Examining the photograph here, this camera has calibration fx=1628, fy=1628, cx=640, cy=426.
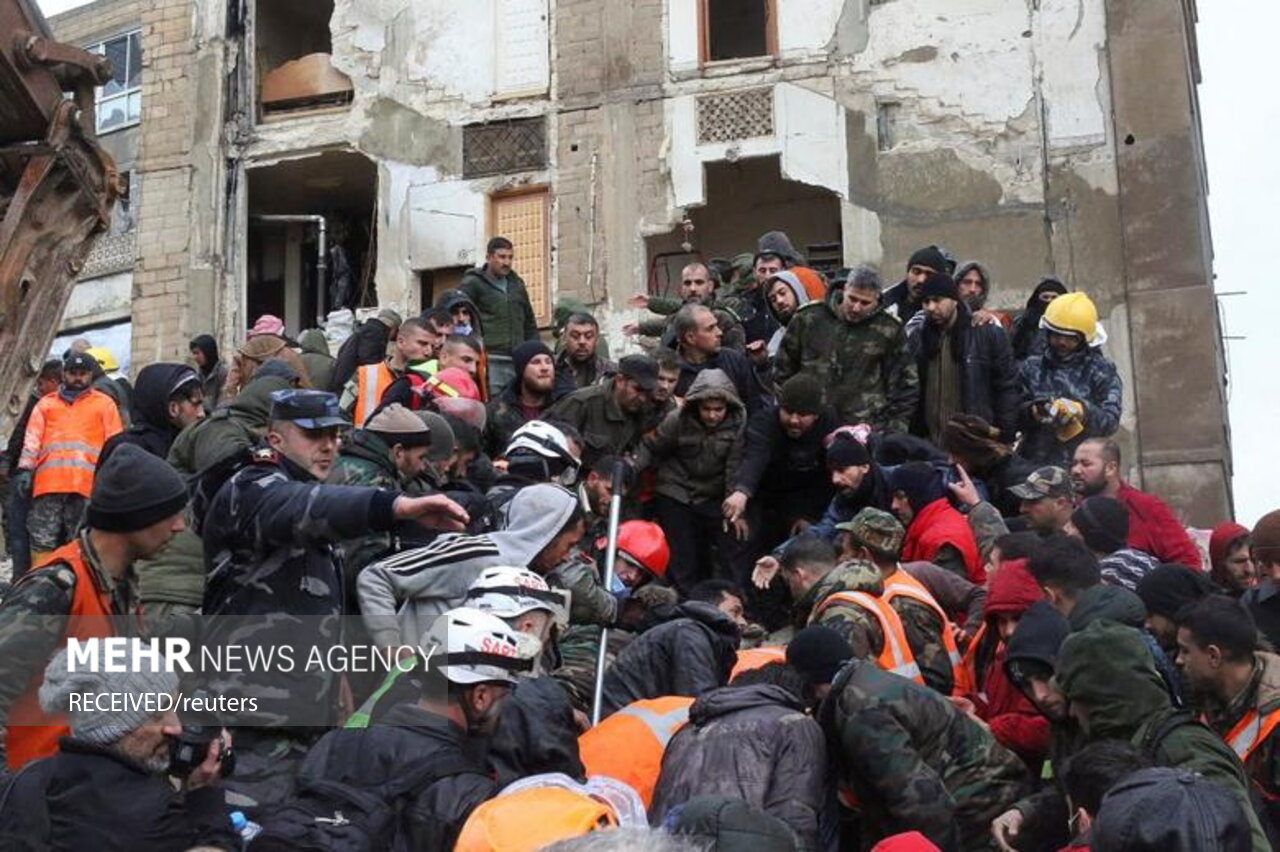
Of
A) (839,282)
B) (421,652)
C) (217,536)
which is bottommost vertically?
(421,652)

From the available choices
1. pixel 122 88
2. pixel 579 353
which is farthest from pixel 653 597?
pixel 122 88

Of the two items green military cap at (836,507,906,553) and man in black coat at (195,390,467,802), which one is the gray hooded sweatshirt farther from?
green military cap at (836,507,906,553)

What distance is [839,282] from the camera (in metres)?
13.5

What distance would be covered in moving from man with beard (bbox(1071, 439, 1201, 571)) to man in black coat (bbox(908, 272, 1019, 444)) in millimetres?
1496

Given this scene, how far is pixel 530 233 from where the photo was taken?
2302cm

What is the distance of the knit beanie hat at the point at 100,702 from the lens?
15.0ft

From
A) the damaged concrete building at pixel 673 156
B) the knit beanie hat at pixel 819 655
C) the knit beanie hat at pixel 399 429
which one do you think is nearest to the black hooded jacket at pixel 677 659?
the knit beanie hat at pixel 819 655

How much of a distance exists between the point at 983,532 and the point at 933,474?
554 mm

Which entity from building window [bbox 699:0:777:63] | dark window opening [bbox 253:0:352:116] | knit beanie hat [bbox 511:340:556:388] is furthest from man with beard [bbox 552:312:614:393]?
dark window opening [bbox 253:0:352:116]

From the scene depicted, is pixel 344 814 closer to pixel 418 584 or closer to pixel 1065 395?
pixel 418 584

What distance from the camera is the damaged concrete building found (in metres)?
20.3

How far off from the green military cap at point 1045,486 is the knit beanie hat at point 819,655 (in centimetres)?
317

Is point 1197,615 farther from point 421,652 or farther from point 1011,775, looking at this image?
point 421,652

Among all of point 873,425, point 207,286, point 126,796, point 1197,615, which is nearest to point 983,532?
point 873,425
